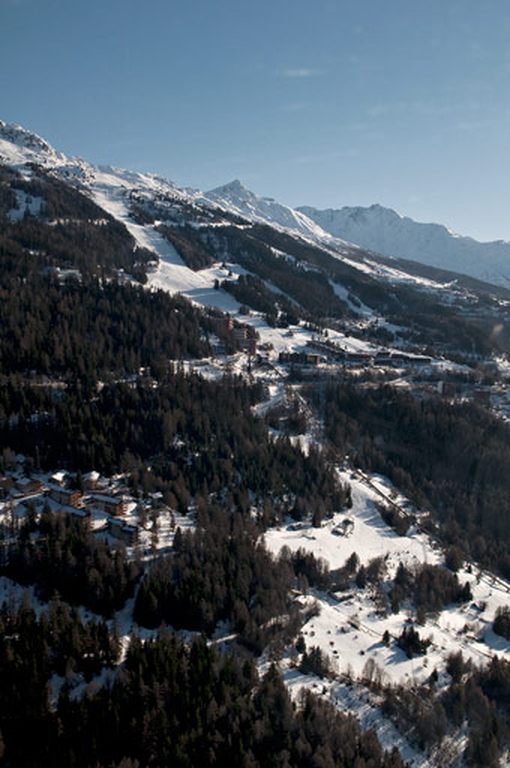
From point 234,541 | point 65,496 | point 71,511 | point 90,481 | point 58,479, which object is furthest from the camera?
point 90,481

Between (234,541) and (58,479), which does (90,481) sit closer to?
(58,479)

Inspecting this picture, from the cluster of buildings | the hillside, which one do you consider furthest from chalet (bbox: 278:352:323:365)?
the cluster of buildings

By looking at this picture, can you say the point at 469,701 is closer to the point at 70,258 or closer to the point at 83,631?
the point at 83,631

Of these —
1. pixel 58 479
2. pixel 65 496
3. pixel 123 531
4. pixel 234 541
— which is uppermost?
pixel 58 479

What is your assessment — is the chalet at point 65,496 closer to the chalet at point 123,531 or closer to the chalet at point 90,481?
the chalet at point 90,481

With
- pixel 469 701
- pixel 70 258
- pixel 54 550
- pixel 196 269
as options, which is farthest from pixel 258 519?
pixel 196 269

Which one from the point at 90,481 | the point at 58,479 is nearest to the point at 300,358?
the point at 90,481

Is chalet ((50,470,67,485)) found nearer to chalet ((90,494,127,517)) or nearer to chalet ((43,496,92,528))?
chalet ((43,496,92,528))
